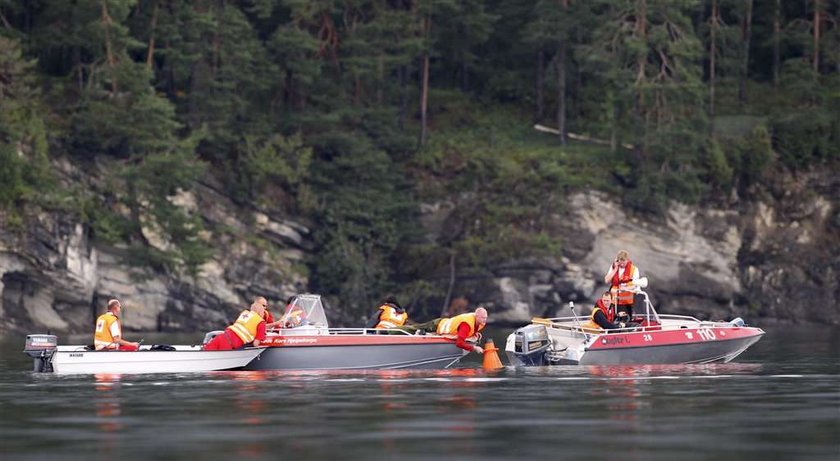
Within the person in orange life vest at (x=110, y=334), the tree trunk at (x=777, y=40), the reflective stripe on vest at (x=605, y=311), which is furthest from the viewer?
the tree trunk at (x=777, y=40)

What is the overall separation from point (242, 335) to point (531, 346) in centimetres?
618

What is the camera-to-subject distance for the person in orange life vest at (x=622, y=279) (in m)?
34.6

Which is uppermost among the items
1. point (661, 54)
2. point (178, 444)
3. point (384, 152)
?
point (661, 54)

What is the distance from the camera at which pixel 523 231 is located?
235 feet

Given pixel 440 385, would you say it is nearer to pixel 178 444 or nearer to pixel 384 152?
pixel 178 444

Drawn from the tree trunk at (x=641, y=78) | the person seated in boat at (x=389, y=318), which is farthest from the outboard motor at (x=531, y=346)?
the tree trunk at (x=641, y=78)

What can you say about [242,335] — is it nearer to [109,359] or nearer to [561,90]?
[109,359]

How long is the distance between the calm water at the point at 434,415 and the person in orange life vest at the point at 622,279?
2253mm

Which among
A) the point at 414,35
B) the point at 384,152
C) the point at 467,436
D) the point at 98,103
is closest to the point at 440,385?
the point at 467,436

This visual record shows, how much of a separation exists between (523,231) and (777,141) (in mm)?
13570

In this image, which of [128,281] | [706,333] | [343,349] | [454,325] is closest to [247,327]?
[343,349]

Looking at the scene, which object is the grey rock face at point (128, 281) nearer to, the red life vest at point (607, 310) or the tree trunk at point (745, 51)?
the tree trunk at point (745, 51)

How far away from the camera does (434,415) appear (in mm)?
22734

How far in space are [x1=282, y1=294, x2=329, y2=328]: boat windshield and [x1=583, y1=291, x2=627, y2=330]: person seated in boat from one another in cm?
577
